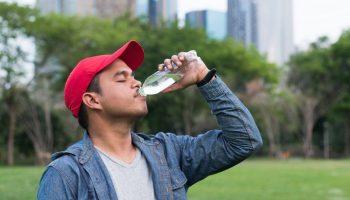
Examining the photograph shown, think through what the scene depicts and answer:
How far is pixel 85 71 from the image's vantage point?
7.83 ft

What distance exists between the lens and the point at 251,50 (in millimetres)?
40469

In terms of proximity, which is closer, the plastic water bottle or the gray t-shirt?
the gray t-shirt

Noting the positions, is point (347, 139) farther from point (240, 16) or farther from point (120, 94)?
point (120, 94)

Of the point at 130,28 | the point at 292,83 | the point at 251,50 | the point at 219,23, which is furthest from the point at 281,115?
the point at 219,23

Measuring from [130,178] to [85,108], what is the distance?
377mm

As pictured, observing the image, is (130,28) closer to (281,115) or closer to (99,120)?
(281,115)

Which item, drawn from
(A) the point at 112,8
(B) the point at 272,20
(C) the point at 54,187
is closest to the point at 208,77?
(C) the point at 54,187

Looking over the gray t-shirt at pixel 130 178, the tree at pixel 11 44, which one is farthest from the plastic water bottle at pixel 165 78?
the tree at pixel 11 44

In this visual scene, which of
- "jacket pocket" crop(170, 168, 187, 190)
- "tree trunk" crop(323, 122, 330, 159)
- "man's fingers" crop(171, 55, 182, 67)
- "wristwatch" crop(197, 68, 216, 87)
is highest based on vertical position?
"man's fingers" crop(171, 55, 182, 67)

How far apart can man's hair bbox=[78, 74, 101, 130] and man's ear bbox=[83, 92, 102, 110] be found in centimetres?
2

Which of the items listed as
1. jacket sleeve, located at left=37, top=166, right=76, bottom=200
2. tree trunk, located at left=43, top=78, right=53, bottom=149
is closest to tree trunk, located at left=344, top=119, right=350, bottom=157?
tree trunk, located at left=43, top=78, right=53, bottom=149

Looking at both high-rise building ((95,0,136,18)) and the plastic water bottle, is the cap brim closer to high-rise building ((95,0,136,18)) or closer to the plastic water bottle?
the plastic water bottle

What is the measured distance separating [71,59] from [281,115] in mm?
20031

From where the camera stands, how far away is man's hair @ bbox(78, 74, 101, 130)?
7.93ft
